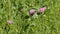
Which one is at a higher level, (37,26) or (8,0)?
(8,0)

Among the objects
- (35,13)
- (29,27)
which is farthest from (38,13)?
(29,27)

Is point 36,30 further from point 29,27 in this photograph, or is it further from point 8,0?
point 8,0

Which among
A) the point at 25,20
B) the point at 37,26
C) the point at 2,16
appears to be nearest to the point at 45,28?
the point at 37,26

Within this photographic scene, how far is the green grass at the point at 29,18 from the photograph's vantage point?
8.98 feet

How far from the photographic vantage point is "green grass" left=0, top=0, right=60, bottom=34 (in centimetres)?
274

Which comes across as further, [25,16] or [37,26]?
[25,16]

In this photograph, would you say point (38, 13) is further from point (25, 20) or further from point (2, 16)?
point (2, 16)

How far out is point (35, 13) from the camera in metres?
2.96

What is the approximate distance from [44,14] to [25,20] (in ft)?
0.72

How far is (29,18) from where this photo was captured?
→ 2924 mm

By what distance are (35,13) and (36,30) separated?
0.30 m

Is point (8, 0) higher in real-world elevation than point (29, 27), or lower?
higher

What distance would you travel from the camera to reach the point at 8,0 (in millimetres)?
3002

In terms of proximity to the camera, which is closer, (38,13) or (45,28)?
(45,28)
